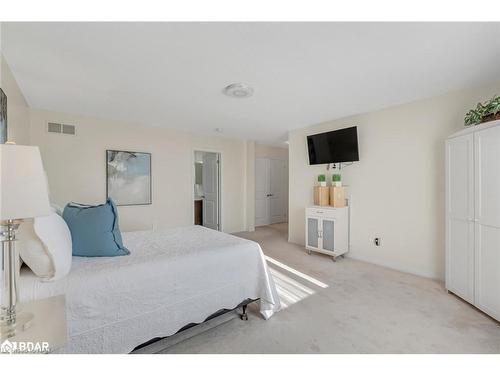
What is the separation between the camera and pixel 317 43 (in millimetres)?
1783

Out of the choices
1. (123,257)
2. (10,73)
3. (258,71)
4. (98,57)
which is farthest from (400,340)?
(10,73)

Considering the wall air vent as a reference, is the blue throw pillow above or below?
below

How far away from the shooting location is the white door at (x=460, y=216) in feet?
7.38

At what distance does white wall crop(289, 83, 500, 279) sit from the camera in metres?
2.90

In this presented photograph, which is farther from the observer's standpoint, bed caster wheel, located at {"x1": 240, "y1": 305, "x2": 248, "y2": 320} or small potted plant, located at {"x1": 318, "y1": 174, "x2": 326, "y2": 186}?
small potted plant, located at {"x1": 318, "y1": 174, "x2": 326, "y2": 186}

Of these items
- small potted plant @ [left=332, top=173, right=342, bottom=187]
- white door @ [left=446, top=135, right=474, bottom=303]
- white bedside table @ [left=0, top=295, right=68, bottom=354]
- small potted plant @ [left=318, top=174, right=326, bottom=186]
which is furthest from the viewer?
small potted plant @ [left=318, top=174, right=326, bottom=186]

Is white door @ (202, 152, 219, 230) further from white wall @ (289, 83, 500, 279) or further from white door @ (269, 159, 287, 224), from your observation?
white wall @ (289, 83, 500, 279)

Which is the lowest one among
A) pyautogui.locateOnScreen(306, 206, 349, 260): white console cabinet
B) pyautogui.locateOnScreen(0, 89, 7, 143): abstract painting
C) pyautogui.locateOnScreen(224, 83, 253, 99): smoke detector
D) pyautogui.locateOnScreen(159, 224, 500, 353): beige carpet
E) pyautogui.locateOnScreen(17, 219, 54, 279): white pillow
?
pyautogui.locateOnScreen(159, 224, 500, 353): beige carpet

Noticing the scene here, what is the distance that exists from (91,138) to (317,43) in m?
3.72

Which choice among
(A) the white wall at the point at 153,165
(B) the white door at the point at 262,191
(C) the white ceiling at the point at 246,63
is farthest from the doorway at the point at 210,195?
(C) the white ceiling at the point at 246,63

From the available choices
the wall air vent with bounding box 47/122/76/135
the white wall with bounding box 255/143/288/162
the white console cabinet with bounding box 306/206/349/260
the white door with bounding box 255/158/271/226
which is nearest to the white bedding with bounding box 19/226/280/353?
the white console cabinet with bounding box 306/206/349/260

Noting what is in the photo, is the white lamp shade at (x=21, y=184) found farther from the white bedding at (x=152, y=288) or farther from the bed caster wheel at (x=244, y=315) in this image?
the bed caster wheel at (x=244, y=315)

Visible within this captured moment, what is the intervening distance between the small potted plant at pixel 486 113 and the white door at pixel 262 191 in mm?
4593

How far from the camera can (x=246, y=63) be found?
6.86 feet
